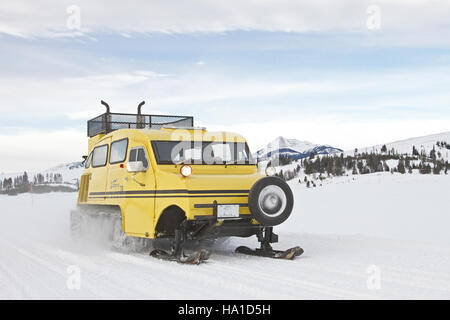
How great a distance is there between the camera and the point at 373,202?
18906 mm

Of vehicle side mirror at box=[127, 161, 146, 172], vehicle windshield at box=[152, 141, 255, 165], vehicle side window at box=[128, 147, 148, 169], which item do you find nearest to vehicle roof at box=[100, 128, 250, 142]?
vehicle windshield at box=[152, 141, 255, 165]

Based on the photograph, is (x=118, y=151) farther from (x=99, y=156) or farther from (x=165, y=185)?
(x=165, y=185)

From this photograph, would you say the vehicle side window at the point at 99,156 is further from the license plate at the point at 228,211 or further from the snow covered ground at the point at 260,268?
the license plate at the point at 228,211

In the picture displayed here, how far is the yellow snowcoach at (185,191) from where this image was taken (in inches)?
356

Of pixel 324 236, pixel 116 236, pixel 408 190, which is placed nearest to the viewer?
pixel 116 236

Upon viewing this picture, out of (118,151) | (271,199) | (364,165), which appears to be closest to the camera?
(271,199)

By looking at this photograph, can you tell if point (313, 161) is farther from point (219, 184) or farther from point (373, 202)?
point (219, 184)

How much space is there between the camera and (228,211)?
9.12 meters

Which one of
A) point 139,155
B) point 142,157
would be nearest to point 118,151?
point 139,155

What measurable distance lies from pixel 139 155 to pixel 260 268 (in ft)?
11.4

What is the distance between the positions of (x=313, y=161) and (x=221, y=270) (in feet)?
78.4

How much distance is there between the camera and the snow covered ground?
6.40 metres
